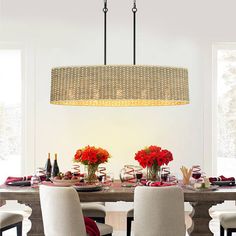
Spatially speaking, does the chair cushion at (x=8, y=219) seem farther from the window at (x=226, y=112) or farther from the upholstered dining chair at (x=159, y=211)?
the window at (x=226, y=112)

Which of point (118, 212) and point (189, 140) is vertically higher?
point (189, 140)

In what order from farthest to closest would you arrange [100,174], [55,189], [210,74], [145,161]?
[210,74] < [100,174] < [145,161] < [55,189]

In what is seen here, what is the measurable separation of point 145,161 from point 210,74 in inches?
107

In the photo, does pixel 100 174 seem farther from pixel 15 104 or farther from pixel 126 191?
pixel 15 104

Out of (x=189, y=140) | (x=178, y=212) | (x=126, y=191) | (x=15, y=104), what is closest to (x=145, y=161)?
(x=126, y=191)

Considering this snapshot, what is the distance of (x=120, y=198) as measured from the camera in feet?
11.7

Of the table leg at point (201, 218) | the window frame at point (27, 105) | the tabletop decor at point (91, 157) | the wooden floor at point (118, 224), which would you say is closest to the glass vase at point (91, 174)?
the tabletop decor at point (91, 157)

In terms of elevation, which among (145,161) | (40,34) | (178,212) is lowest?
(178,212)

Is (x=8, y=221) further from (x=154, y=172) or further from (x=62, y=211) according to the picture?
(x=154, y=172)

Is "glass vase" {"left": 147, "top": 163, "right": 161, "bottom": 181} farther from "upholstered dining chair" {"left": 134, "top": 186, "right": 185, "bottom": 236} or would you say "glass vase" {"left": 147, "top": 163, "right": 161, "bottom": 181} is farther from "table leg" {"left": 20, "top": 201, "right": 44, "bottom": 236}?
"table leg" {"left": 20, "top": 201, "right": 44, "bottom": 236}

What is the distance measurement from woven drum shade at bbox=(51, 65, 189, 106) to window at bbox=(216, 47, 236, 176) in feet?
9.85

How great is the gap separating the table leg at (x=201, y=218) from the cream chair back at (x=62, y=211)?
2.92 feet

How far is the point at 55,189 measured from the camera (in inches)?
129

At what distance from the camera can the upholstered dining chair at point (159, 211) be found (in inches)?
129
